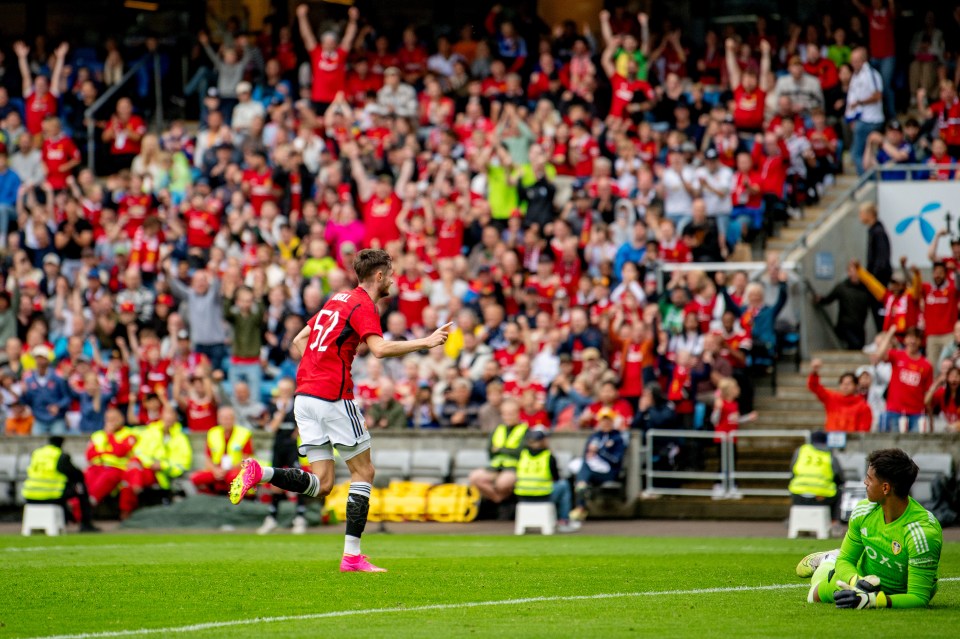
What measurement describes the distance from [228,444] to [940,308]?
930 centimetres

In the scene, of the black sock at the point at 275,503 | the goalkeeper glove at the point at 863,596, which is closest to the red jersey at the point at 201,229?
the black sock at the point at 275,503

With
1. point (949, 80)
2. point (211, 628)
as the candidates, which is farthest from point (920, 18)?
point (211, 628)

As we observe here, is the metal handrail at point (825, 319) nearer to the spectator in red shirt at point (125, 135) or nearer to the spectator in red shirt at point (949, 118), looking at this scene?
the spectator in red shirt at point (949, 118)

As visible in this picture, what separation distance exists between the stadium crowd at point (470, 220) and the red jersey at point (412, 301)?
0.04 meters

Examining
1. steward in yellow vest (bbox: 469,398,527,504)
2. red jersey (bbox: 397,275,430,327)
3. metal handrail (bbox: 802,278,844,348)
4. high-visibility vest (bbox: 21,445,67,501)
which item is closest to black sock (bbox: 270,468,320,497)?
steward in yellow vest (bbox: 469,398,527,504)

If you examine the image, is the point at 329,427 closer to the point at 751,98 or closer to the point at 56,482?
the point at 56,482

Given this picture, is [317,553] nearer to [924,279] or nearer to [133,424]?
[133,424]

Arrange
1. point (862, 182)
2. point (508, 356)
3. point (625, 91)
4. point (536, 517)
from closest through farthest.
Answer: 1. point (536, 517)
2. point (508, 356)
3. point (862, 182)
4. point (625, 91)

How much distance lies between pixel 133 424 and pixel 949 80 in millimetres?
12681

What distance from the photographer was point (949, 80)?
22.5m

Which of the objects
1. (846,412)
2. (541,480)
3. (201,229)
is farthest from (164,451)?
(846,412)

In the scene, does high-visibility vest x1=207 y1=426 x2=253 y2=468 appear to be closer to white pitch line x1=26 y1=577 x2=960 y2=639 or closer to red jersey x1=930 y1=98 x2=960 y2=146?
white pitch line x1=26 y1=577 x2=960 y2=639

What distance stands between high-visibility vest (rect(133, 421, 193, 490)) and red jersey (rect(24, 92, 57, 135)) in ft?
33.5

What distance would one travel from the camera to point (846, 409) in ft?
59.2
